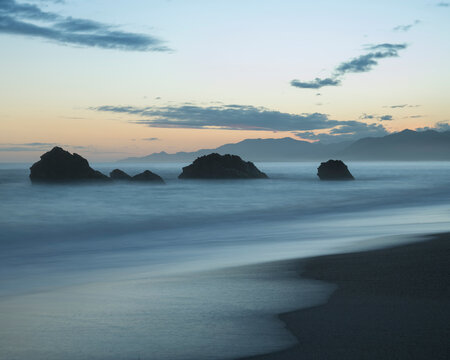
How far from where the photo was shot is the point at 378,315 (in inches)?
211

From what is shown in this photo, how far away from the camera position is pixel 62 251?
15094mm

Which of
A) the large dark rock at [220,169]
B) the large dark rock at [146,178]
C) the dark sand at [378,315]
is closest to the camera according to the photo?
the dark sand at [378,315]

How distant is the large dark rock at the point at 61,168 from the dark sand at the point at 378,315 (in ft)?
159

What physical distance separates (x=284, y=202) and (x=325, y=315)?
32.9m

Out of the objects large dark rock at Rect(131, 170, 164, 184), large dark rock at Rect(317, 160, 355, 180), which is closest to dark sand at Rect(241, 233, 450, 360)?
large dark rock at Rect(131, 170, 164, 184)

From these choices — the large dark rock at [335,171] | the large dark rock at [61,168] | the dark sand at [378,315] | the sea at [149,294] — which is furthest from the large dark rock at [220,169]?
the dark sand at [378,315]

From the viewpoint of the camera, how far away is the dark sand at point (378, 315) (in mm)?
4336

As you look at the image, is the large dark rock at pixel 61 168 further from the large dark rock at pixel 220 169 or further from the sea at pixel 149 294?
the sea at pixel 149 294

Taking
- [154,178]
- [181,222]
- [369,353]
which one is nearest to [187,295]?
[369,353]

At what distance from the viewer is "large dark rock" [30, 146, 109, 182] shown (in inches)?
2114

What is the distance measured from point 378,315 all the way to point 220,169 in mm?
64648

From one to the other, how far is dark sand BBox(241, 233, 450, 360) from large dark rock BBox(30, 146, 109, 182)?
48375mm

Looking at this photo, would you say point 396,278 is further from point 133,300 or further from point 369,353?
point 133,300

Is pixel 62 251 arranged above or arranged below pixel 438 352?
below
